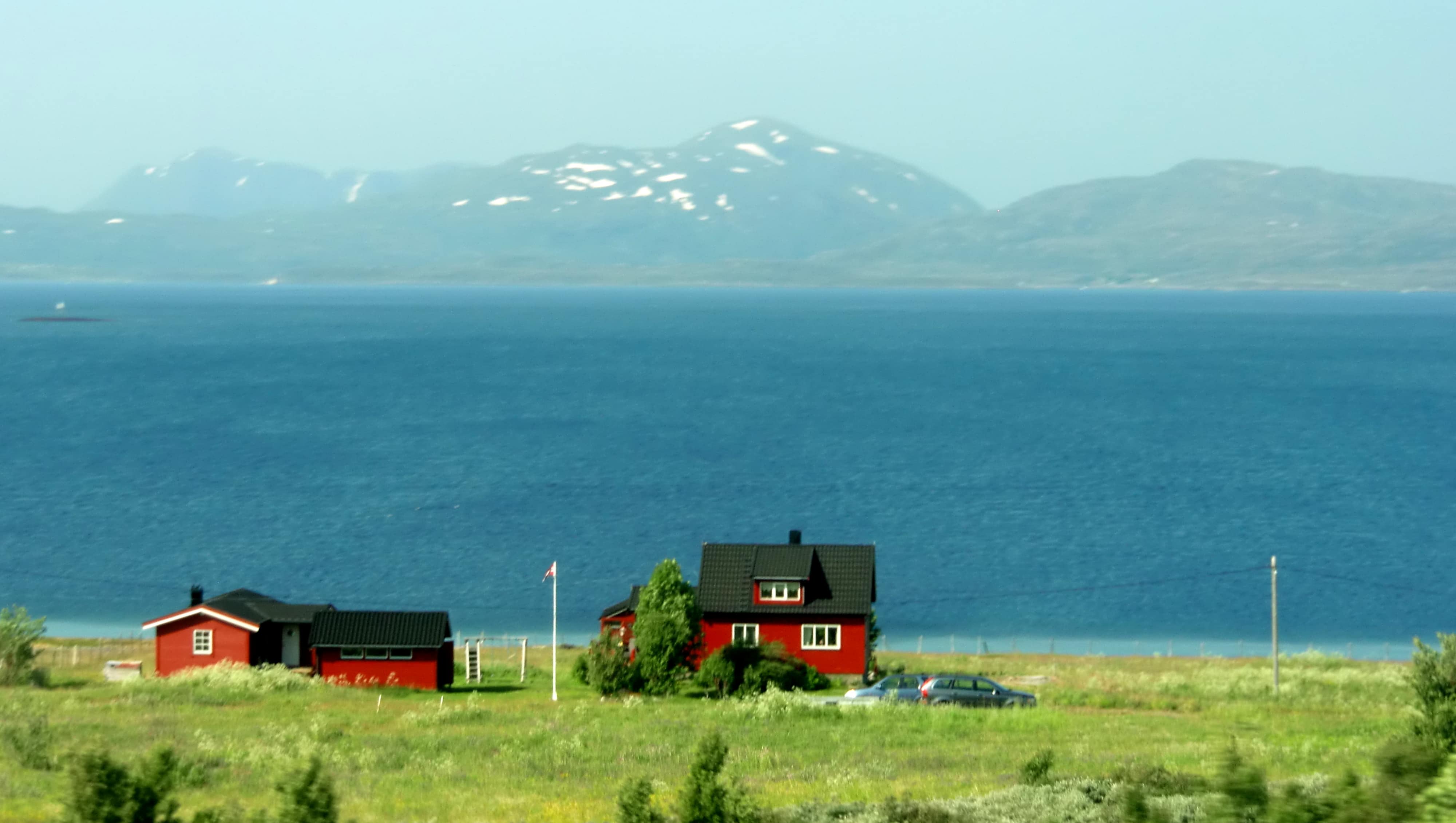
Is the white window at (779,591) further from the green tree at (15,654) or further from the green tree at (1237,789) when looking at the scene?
the green tree at (1237,789)

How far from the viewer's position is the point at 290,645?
4531cm

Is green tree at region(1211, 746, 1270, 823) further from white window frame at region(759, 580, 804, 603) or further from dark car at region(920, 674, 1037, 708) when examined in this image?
white window frame at region(759, 580, 804, 603)

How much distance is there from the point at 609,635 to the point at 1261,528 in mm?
50802

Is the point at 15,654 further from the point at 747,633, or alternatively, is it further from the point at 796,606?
the point at 796,606

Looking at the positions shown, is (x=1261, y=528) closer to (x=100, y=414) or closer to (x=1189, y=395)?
(x=1189, y=395)

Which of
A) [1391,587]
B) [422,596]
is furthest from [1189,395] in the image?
[422,596]

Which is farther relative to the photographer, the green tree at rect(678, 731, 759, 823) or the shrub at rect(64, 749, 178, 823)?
the green tree at rect(678, 731, 759, 823)

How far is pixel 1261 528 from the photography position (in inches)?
3187

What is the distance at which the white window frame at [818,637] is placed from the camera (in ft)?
145

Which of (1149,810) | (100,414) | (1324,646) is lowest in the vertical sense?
(1324,646)

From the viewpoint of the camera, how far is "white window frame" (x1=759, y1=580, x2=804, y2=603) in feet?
146

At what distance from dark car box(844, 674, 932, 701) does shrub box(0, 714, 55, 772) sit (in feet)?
60.7

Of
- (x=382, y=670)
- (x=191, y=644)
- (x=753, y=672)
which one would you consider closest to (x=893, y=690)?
(x=753, y=672)

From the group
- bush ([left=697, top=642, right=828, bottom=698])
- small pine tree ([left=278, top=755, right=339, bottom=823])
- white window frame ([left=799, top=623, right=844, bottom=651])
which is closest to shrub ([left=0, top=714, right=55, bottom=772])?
small pine tree ([left=278, top=755, right=339, bottom=823])
